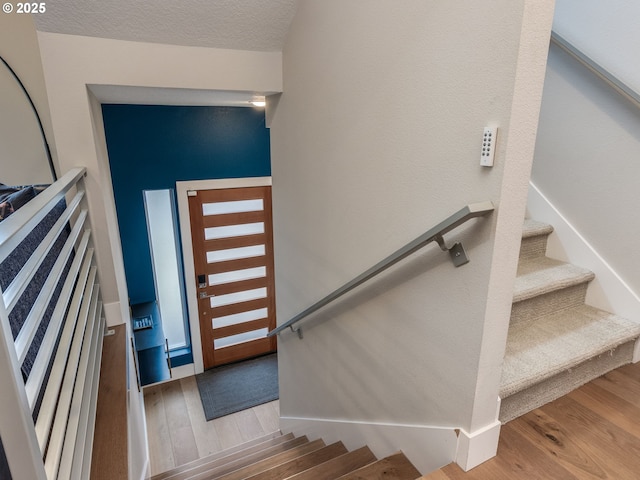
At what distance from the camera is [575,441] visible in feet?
4.37

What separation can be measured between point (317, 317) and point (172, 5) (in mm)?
1797

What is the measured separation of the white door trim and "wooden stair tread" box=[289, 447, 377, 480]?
8.62 ft

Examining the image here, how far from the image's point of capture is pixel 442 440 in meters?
1.36

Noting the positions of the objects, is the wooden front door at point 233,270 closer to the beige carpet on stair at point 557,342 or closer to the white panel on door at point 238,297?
the white panel on door at point 238,297

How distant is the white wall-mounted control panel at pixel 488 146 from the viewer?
1.00 metres

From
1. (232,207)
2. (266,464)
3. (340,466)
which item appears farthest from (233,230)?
(340,466)

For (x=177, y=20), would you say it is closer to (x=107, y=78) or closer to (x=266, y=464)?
(x=107, y=78)

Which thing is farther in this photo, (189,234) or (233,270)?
(233,270)

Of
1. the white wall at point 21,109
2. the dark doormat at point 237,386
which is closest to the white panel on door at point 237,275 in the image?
the dark doormat at point 237,386

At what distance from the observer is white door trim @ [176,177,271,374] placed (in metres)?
3.79

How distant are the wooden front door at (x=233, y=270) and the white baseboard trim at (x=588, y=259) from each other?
2.84m

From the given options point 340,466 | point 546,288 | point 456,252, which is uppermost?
point 456,252

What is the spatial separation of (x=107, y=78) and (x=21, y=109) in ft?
3.73

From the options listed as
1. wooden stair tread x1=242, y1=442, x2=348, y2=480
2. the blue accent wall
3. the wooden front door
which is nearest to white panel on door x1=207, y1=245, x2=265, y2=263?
the wooden front door
